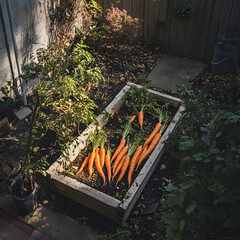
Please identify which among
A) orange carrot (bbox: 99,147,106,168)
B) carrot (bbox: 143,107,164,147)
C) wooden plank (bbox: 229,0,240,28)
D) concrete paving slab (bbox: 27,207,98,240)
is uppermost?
wooden plank (bbox: 229,0,240,28)

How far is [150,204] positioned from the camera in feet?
14.5

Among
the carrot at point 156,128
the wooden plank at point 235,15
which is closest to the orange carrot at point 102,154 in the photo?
the carrot at point 156,128

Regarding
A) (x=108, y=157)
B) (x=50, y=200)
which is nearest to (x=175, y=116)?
(x=108, y=157)

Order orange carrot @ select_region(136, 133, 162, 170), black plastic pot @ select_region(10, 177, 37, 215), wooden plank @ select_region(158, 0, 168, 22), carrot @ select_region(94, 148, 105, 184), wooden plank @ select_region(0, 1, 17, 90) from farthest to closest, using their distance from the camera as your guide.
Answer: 1. wooden plank @ select_region(158, 0, 168, 22)
2. orange carrot @ select_region(136, 133, 162, 170)
3. wooden plank @ select_region(0, 1, 17, 90)
4. carrot @ select_region(94, 148, 105, 184)
5. black plastic pot @ select_region(10, 177, 37, 215)

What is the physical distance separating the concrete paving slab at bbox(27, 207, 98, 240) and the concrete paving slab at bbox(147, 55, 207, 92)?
381 cm

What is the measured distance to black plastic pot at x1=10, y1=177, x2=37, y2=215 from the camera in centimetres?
395

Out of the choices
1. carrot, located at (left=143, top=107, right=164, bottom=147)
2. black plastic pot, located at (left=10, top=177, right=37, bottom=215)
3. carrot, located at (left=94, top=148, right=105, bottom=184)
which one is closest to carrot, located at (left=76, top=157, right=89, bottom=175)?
carrot, located at (left=94, top=148, right=105, bottom=184)

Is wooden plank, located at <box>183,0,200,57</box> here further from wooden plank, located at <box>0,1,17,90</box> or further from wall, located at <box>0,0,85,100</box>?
wooden plank, located at <box>0,1,17,90</box>

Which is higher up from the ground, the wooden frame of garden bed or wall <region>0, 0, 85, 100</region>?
wall <region>0, 0, 85, 100</region>

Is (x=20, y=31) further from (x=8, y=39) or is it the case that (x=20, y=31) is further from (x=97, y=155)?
(x=97, y=155)

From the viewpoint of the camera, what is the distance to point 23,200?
12.9 feet

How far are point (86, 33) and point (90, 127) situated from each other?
10.9 ft

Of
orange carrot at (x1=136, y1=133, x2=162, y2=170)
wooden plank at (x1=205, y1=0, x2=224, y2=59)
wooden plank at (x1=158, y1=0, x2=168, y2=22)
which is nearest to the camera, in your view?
orange carrot at (x1=136, y1=133, x2=162, y2=170)

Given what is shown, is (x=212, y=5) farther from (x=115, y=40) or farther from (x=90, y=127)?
(x=90, y=127)
